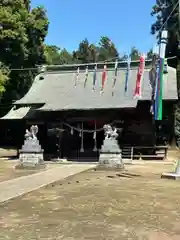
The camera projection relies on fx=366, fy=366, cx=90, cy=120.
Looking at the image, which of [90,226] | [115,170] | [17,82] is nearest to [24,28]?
[17,82]

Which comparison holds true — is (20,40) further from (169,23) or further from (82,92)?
(169,23)

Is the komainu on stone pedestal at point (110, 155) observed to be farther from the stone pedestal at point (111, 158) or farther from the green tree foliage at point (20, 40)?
the green tree foliage at point (20, 40)

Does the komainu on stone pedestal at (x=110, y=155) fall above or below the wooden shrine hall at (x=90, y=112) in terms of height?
below

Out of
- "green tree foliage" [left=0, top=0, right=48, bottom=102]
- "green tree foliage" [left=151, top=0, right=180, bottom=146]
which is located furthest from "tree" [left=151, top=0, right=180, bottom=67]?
"green tree foliage" [left=0, top=0, right=48, bottom=102]

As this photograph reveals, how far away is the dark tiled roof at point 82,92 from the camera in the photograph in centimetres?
2322

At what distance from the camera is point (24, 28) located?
1244 inches

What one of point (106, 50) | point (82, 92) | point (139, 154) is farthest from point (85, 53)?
point (139, 154)

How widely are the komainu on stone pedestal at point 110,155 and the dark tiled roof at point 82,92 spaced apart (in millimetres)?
4763

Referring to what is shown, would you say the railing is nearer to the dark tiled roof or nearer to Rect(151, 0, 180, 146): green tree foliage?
the dark tiled roof

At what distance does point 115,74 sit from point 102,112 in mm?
4558

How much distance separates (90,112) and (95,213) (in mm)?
17021

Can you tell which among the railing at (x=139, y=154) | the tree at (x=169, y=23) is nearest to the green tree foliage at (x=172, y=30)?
the tree at (x=169, y=23)

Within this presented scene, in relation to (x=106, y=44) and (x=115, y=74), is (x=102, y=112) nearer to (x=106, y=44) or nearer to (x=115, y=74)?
(x=115, y=74)

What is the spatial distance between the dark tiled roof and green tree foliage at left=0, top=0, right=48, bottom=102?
13.7 ft
